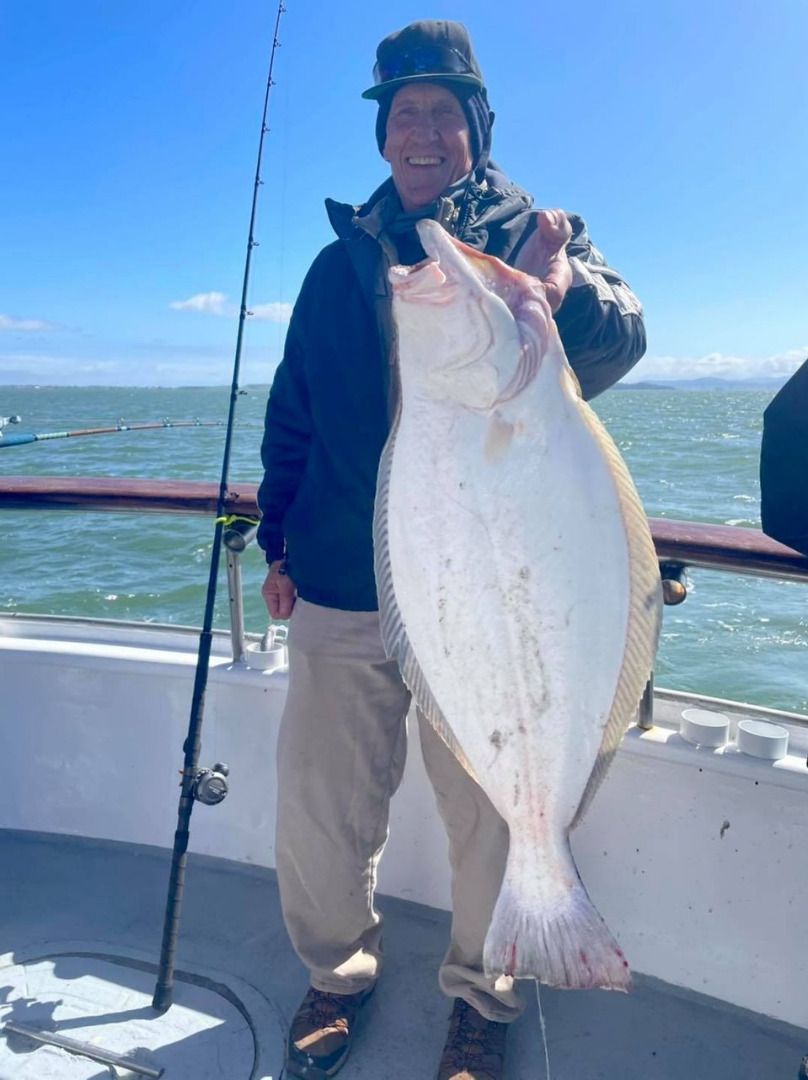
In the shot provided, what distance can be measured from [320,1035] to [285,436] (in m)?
1.51

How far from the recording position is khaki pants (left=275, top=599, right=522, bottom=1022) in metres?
2.02

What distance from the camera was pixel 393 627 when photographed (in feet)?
5.14

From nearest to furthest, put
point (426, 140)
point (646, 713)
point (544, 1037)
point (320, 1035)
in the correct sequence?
point (426, 140), point (320, 1035), point (544, 1037), point (646, 713)

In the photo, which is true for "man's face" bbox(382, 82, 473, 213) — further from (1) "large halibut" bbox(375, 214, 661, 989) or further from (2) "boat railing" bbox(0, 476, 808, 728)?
(2) "boat railing" bbox(0, 476, 808, 728)

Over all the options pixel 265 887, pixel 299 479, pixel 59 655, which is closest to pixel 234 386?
pixel 299 479

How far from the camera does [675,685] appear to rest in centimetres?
670

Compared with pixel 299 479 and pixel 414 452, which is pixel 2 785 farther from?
pixel 414 452

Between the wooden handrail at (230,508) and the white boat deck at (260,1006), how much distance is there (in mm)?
1243

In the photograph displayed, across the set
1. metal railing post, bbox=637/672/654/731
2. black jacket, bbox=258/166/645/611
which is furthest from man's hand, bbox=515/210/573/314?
metal railing post, bbox=637/672/654/731

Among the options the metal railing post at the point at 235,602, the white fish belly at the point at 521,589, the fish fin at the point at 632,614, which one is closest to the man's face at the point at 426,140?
the white fish belly at the point at 521,589

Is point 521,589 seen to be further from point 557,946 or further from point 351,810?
point 351,810

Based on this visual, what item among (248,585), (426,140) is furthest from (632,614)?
(248,585)

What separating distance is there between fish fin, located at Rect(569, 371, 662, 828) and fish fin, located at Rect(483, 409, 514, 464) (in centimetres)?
13

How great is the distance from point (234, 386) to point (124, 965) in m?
1.79
